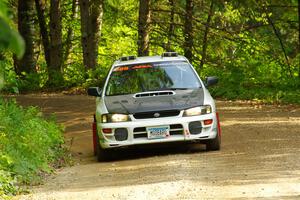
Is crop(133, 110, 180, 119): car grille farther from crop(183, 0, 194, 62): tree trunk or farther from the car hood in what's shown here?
crop(183, 0, 194, 62): tree trunk

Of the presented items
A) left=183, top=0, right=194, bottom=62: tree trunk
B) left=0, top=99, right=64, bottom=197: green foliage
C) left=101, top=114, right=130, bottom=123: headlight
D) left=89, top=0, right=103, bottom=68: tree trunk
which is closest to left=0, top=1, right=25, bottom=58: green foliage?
left=0, top=99, right=64, bottom=197: green foliage

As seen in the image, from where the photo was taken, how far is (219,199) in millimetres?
6992

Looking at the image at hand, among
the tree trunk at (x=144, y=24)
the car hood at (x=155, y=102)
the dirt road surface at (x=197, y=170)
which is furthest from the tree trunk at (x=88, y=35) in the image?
the car hood at (x=155, y=102)

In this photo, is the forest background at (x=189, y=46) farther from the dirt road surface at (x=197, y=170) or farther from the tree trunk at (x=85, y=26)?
the dirt road surface at (x=197, y=170)

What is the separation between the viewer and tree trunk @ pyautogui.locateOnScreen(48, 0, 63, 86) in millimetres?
25031

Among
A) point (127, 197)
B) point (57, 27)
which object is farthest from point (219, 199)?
point (57, 27)

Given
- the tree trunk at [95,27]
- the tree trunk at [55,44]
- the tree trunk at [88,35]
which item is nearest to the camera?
the tree trunk at [88,35]

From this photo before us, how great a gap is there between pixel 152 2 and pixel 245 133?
1152 cm

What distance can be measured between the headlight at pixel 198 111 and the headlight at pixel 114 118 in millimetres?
925

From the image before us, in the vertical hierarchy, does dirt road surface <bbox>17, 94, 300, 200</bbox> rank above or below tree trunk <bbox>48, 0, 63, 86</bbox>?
below

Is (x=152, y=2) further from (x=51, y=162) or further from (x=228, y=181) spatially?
(x=228, y=181)

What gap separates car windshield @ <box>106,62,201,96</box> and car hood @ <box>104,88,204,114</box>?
382 millimetres

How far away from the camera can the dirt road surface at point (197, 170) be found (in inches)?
299

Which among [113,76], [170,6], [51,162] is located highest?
[170,6]
